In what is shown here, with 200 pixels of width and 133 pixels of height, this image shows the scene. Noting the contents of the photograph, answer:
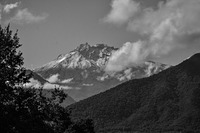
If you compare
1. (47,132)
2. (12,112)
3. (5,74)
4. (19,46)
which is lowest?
(47,132)

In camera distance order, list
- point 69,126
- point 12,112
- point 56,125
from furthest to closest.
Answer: point 69,126 → point 56,125 → point 12,112

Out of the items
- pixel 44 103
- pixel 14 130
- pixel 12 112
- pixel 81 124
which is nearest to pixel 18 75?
pixel 12 112

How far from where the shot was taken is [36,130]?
33.6 meters

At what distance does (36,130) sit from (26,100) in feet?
11.9

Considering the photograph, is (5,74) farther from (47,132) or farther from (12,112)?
(47,132)

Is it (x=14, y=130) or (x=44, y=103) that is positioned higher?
(x=44, y=103)

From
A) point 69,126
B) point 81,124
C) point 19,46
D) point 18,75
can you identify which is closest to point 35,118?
point 18,75

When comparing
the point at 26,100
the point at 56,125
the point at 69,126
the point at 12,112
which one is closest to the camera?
the point at 12,112

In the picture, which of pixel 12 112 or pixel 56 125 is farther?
pixel 56 125

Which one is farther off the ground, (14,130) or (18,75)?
(18,75)

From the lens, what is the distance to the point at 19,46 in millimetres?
37438

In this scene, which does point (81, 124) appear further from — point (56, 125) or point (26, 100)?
point (26, 100)

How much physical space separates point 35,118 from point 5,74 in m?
5.71

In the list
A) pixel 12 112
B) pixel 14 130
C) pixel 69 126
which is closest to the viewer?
pixel 14 130
